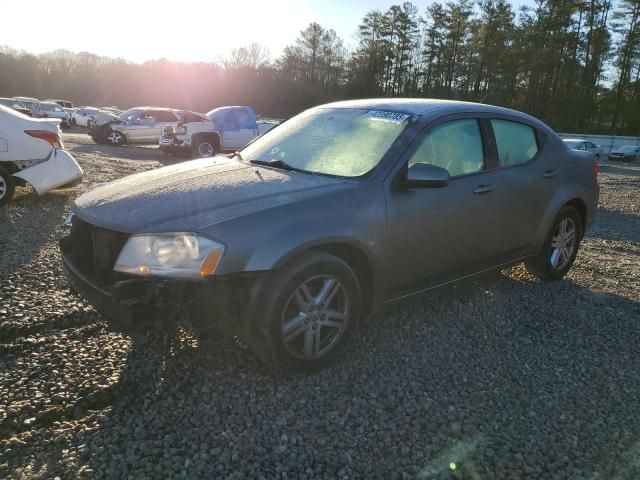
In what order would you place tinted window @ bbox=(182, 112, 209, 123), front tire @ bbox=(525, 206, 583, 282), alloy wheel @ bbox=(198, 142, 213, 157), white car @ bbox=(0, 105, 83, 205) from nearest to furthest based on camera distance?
1. front tire @ bbox=(525, 206, 583, 282)
2. white car @ bbox=(0, 105, 83, 205)
3. alloy wheel @ bbox=(198, 142, 213, 157)
4. tinted window @ bbox=(182, 112, 209, 123)

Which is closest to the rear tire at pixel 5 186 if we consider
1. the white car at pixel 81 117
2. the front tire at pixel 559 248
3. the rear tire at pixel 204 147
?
the front tire at pixel 559 248

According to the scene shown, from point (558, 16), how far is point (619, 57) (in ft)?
23.1

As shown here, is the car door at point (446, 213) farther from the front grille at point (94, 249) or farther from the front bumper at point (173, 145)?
the front bumper at point (173, 145)

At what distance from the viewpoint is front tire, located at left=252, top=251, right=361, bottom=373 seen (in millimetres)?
2664

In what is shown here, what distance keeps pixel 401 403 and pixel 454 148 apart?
1942mm

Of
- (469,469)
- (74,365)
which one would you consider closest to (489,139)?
(469,469)

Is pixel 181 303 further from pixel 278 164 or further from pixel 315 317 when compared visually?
pixel 278 164

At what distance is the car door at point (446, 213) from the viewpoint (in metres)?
3.24

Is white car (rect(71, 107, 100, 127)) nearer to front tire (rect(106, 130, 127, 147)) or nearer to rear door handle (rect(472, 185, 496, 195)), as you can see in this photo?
front tire (rect(106, 130, 127, 147))

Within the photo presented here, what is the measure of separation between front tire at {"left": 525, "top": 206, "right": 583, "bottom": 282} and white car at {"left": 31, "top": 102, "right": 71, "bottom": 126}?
30.5 meters

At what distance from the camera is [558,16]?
46062 mm

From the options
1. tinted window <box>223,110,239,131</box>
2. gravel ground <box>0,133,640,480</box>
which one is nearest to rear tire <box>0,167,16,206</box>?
gravel ground <box>0,133,640,480</box>

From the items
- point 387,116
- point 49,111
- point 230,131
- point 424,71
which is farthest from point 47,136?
point 424,71

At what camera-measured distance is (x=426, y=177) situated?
3145mm
